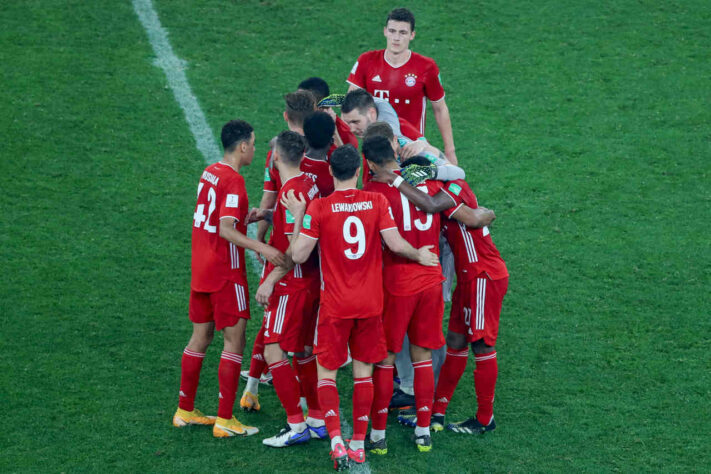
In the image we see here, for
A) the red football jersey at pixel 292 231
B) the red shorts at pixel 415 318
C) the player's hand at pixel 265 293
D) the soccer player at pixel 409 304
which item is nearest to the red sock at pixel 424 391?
the soccer player at pixel 409 304

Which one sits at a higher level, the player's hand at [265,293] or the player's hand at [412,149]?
the player's hand at [412,149]

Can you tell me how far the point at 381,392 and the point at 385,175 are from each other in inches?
58.7

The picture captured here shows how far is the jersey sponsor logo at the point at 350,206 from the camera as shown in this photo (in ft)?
19.2

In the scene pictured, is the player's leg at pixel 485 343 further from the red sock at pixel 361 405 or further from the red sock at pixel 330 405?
the red sock at pixel 330 405

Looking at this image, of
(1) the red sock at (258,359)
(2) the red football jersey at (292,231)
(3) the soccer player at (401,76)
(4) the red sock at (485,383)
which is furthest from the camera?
(3) the soccer player at (401,76)

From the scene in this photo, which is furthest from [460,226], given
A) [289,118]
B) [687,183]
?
[687,183]

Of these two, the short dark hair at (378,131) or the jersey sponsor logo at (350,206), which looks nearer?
the jersey sponsor logo at (350,206)

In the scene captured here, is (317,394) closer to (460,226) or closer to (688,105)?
(460,226)

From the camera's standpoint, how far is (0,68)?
472 inches

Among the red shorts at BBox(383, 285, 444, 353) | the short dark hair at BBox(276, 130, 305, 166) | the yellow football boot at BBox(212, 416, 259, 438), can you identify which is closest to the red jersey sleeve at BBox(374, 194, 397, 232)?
the red shorts at BBox(383, 285, 444, 353)

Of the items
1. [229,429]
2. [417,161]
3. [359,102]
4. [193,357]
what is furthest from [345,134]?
[229,429]

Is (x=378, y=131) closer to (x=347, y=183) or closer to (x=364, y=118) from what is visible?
(x=364, y=118)

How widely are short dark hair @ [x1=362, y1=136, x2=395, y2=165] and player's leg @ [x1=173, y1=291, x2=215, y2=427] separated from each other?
157 centimetres

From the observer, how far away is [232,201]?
621 centimetres
